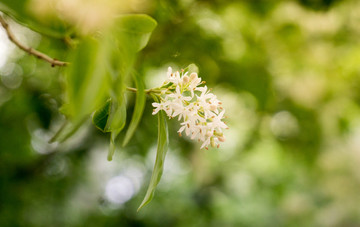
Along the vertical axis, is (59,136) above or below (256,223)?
below

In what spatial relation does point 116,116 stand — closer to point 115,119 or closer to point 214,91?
point 115,119

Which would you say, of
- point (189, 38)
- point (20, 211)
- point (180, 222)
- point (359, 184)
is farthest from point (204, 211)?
point (359, 184)

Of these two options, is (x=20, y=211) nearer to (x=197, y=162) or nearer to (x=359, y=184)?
(x=197, y=162)

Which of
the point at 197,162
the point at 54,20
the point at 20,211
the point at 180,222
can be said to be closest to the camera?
the point at 54,20

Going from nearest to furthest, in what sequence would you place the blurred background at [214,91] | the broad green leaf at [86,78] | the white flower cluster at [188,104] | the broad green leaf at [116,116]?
the broad green leaf at [86,78] → the broad green leaf at [116,116] → the white flower cluster at [188,104] → the blurred background at [214,91]

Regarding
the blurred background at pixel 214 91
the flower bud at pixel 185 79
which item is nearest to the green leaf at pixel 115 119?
the flower bud at pixel 185 79

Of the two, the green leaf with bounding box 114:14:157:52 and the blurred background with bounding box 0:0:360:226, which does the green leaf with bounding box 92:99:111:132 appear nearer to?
the green leaf with bounding box 114:14:157:52

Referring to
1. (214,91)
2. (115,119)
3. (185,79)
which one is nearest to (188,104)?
(185,79)

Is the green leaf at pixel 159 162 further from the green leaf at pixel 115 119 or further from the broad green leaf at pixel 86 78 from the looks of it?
the broad green leaf at pixel 86 78
